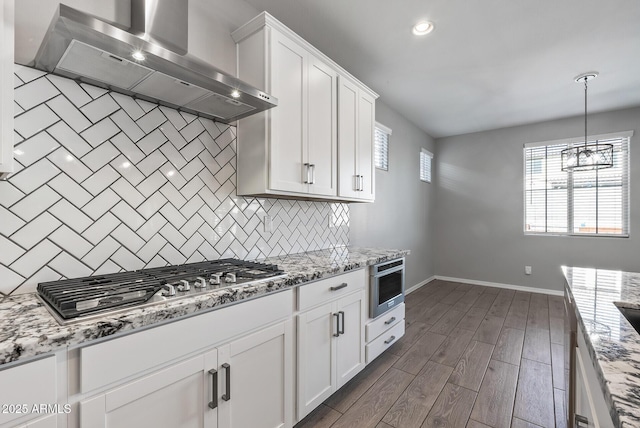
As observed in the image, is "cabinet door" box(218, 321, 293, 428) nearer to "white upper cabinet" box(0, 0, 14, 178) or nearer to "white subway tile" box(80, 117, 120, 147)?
"white upper cabinet" box(0, 0, 14, 178)

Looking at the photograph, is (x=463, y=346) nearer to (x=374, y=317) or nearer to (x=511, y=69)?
(x=374, y=317)

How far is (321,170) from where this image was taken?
226 centimetres

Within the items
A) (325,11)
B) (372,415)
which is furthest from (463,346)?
(325,11)

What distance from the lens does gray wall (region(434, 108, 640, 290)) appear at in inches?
166

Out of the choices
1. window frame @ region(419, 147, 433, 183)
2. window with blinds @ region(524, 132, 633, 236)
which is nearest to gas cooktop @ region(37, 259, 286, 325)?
window frame @ region(419, 147, 433, 183)

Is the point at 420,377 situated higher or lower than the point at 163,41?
Result: lower

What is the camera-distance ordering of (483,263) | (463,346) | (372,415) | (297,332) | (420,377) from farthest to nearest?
(483,263)
(463,346)
(420,377)
(372,415)
(297,332)

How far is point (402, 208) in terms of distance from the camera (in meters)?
4.58

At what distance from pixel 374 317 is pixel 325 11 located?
7.63 feet

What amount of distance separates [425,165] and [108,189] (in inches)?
196

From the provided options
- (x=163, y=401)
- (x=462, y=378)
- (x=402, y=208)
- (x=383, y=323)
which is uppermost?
(x=402, y=208)

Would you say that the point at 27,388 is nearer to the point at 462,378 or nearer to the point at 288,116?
the point at 288,116

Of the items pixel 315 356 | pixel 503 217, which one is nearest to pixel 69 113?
pixel 315 356

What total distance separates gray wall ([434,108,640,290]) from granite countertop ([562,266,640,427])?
3.70m
